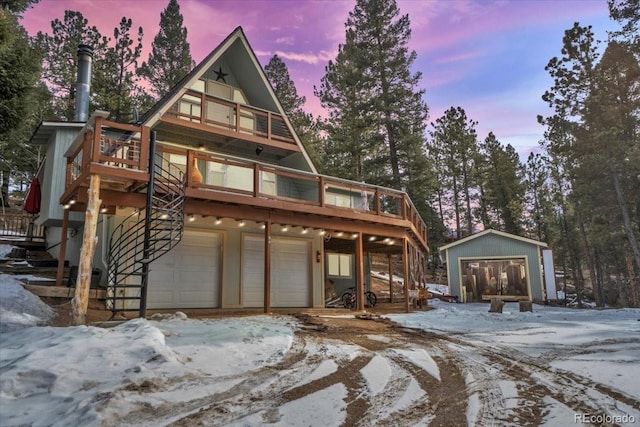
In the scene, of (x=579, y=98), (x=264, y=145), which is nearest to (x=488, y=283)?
(x=579, y=98)

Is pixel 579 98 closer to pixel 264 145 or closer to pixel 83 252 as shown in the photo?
pixel 264 145

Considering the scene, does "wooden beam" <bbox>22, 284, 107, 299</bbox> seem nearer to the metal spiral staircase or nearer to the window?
the metal spiral staircase

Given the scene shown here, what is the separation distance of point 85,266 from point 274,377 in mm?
4500

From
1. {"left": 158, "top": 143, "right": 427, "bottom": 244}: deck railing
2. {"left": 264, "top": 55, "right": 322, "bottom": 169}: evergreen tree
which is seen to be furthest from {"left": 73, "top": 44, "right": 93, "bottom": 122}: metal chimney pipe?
{"left": 264, "top": 55, "right": 322, "bottom": 169}: evergreen tree

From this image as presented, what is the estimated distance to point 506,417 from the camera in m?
3.73

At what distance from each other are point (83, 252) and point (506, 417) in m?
7.02

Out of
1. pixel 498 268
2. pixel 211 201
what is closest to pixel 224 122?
pixel 211 201

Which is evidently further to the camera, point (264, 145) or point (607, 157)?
point (607, 157)

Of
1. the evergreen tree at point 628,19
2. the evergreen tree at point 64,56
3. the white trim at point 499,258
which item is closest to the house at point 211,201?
the white trim at point 499,258

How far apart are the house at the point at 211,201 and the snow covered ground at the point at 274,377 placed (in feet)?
10.4

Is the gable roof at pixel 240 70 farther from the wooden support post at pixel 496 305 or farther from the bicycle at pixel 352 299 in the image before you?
the wooden support post at pixel 496 305

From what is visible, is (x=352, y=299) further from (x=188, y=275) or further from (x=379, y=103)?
(x=379, y=103)

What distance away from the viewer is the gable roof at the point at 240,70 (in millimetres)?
12961

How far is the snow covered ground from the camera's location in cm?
365
